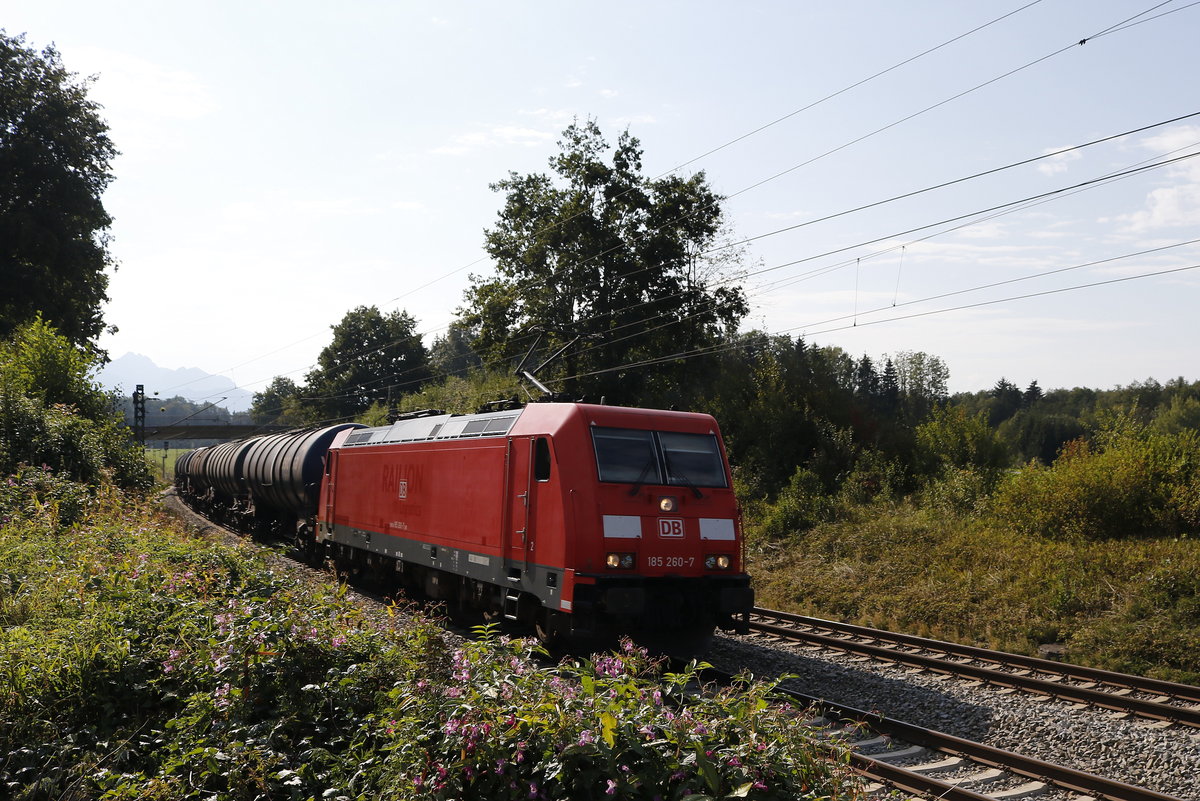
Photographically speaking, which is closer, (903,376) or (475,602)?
(475,602)

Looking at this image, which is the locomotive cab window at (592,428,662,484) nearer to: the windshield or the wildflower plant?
the windshield

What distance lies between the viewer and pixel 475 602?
13.2 metres

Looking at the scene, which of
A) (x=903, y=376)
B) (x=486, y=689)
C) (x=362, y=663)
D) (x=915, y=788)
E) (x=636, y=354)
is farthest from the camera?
(x=903, y=376)

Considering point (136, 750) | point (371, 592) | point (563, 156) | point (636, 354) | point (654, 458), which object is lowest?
point (371, 592)

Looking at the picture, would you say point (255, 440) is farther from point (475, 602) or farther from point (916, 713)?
point (916, 713)

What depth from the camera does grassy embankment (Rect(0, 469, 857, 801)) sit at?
3.93 metres

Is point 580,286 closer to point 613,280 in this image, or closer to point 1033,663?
point 613,280

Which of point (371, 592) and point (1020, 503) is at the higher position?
point (1020, 503)

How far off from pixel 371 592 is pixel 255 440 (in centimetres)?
1413

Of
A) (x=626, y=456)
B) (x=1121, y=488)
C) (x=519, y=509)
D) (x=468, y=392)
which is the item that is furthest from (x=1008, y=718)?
(x=468, y=392)

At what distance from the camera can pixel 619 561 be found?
10703 mm

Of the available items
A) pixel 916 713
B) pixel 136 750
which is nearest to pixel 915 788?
pixel 916 713

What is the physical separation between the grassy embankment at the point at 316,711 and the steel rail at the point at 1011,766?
7.78ft

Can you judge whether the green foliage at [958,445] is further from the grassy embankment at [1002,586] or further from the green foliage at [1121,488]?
the green foliage at [1121,488]
